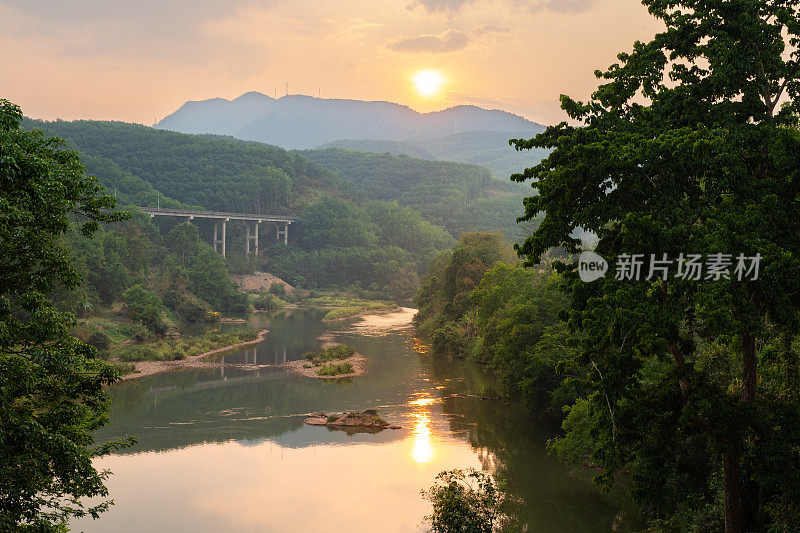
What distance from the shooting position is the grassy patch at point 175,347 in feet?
189

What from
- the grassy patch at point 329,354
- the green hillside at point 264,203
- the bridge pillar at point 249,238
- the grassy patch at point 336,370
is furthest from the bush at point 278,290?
the grassy patch at point 336,370

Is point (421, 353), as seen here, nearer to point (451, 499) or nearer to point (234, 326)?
point (234, 326)

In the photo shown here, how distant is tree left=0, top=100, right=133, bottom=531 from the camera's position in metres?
13.8

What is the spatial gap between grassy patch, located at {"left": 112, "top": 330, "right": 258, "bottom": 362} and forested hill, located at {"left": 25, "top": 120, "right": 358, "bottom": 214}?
10528 centimetres

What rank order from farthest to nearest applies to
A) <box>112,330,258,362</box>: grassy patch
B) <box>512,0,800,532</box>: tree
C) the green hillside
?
1. the green hillside
2. <box>112,330,258,362</box>: grassy patch
3. <box>512,0,800,532</box>: tree

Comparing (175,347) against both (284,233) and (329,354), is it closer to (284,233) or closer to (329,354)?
(329,354)

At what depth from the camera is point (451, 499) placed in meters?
22.3

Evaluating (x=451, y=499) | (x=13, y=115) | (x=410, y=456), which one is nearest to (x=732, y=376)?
(x=451, y=499)

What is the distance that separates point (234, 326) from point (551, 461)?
6019 cm

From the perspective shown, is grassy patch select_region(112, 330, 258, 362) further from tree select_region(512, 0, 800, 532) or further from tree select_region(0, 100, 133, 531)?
tree select_region(512, 0, 800, 532)

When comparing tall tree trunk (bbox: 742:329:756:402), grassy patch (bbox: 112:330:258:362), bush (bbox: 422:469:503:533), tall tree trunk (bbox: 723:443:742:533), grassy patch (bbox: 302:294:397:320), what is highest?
tall tree trunk (bbox: 742:329:756:402)

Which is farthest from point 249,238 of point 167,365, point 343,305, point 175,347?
point 167,365

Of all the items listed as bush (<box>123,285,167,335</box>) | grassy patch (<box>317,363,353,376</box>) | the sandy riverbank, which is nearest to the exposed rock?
grassy patch (<box>317,363,353,376</box>)

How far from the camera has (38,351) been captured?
14.6 m
